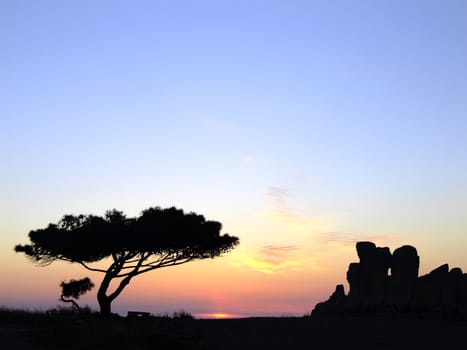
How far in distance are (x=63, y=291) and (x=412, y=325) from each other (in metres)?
22.1

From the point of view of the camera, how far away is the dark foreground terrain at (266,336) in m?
22.1

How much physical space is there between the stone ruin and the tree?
35.8 ft

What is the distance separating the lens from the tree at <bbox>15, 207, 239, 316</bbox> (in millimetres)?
39750

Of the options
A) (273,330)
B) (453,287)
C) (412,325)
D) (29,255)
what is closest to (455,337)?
(412,325)

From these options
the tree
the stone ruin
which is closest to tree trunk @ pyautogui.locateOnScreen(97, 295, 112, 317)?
the tree

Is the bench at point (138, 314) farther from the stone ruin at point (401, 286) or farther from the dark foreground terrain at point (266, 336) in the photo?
the stone ruin at point (401, 286)

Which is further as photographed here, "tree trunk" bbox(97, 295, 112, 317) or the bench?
"tree trunk" bbox(97, 295, 112, 317)

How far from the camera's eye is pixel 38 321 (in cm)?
3291

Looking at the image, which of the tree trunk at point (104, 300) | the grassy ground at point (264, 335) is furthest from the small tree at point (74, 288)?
the grassy ground at point (264, 335)

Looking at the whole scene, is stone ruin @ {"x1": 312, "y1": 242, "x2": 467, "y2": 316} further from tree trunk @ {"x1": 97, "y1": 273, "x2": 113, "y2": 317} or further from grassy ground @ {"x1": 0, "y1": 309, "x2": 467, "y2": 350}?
tree trunk @ {"x1": 97, "y1": 273, "x2": 113, "y2": 317}

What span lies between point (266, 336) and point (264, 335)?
0.26 m

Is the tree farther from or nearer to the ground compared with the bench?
farther from the ground

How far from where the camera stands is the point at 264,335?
24406 mm

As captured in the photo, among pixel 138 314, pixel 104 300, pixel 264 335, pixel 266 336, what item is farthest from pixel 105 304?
pixel 266 336
